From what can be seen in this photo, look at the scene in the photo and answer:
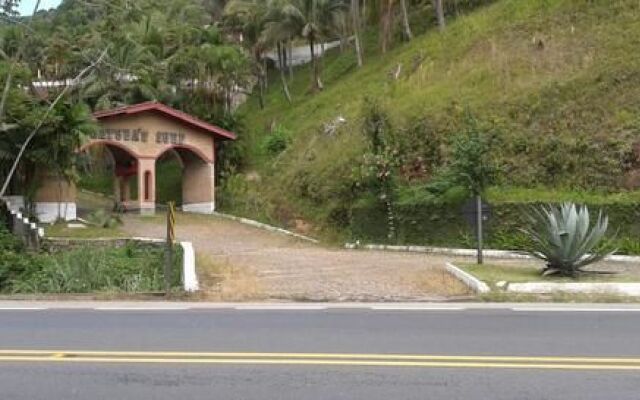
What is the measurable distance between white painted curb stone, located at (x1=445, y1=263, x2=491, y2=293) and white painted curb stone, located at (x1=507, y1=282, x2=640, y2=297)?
1.45ft

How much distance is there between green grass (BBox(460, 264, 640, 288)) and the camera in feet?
48.6

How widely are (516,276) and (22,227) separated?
16236 mm

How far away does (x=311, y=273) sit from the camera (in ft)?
57.5

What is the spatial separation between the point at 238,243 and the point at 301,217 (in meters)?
5.21

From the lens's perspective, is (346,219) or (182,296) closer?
(182,296)

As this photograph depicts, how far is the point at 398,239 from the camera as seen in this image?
24281 mm

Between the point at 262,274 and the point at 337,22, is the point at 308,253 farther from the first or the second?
the point at 337,22

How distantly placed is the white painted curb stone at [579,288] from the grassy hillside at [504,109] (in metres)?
9.60

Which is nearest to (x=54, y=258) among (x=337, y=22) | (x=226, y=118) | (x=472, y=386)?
(x=472, y=386)

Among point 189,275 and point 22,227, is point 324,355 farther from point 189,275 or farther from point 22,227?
point 22,227

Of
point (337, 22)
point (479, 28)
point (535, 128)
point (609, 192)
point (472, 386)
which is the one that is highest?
point (337, 22)

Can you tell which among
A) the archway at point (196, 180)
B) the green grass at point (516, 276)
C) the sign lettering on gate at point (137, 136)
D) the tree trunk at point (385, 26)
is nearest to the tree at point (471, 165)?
the green grass at point (516, 276)

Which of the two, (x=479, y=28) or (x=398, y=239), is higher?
(x=479, y=28)

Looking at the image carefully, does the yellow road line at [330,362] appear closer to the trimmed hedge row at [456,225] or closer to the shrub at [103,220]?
the trimmed hedge row at [456,225]
